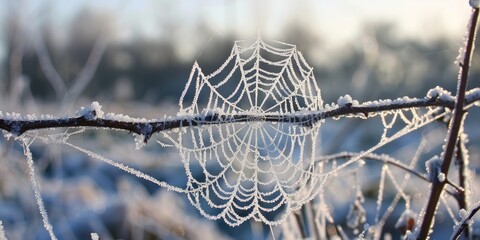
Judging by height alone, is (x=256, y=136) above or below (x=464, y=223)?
above

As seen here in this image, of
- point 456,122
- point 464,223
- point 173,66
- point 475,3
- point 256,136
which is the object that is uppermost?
point 173,66

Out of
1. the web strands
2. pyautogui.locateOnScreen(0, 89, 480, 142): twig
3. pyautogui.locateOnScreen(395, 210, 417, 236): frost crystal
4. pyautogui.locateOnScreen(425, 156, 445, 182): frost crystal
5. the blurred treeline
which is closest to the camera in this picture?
pyautogui.locateOnScreen(0, 89, 480, 142): twig

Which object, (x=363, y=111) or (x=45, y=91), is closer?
(x=363, y=111)

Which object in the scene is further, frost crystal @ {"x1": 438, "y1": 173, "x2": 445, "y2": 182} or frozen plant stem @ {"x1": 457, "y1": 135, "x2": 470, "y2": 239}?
frozen plant stem @ {"x1": 457, "y1": 135, "x2": 470, "y2": 239}

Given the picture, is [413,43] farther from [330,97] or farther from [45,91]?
[45,91]

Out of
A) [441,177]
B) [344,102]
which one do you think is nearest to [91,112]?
[344,102]

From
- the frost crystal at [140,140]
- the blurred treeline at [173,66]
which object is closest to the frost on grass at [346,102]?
the frost crystal at [140,140]

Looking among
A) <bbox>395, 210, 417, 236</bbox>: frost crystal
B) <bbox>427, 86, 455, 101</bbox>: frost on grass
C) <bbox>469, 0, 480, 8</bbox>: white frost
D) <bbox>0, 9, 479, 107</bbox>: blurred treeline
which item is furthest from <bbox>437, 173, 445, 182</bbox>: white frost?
<bbox>0, 9, 479, 107</bbox>: blurred treeline

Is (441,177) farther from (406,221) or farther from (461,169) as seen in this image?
(406,221)

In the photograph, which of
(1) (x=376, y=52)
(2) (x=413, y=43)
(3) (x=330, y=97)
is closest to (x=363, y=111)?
(1) (x=376, y=52)

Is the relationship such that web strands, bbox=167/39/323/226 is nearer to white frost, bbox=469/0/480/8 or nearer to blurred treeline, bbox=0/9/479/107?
white frost, bbox=469/0/480/8

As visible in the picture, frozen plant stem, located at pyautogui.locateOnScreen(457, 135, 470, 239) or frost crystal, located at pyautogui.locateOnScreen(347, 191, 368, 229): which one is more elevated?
frost crystal, located at pyautogui.locateOnScreen(347, 191, 368, 229)
